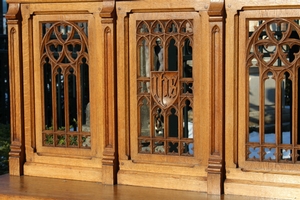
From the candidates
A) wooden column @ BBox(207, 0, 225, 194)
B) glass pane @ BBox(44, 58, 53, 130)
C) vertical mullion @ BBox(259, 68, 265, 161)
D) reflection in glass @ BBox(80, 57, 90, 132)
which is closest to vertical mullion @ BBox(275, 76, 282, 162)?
vertical mullion @ BBox(259, 68, 265, 161)

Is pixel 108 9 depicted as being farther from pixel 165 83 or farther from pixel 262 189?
pixel 262 189

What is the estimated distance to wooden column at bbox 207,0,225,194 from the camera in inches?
133

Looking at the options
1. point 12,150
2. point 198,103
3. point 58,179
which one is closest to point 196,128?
point 198,103

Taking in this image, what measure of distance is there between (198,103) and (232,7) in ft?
1.74

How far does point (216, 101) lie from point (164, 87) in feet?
1.01

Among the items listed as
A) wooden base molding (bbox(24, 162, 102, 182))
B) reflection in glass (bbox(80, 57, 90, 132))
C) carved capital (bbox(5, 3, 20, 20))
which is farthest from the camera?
reflection in glass (bbox(80, 57, 90, 132))

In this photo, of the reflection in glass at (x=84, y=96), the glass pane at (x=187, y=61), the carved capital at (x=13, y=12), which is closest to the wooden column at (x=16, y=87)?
the carved capital at (x=13, y=12)

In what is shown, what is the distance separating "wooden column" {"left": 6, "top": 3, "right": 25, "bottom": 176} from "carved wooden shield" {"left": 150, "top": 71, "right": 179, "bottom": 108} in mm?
872

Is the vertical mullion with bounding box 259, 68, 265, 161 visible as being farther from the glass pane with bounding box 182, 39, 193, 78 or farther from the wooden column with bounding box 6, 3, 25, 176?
the wooden column with bounding box 6, 3, 25, 176

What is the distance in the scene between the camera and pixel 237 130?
135 inches

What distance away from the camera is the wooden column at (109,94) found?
3.66m

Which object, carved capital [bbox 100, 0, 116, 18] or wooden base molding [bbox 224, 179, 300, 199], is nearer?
wooden base molding [bbox 224, 179, 300, 199]

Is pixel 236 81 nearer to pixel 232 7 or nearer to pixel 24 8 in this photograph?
pixel 232 7

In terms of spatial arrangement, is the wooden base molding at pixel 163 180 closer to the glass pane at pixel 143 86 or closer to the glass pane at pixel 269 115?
the glass pane at pixel 143 86
